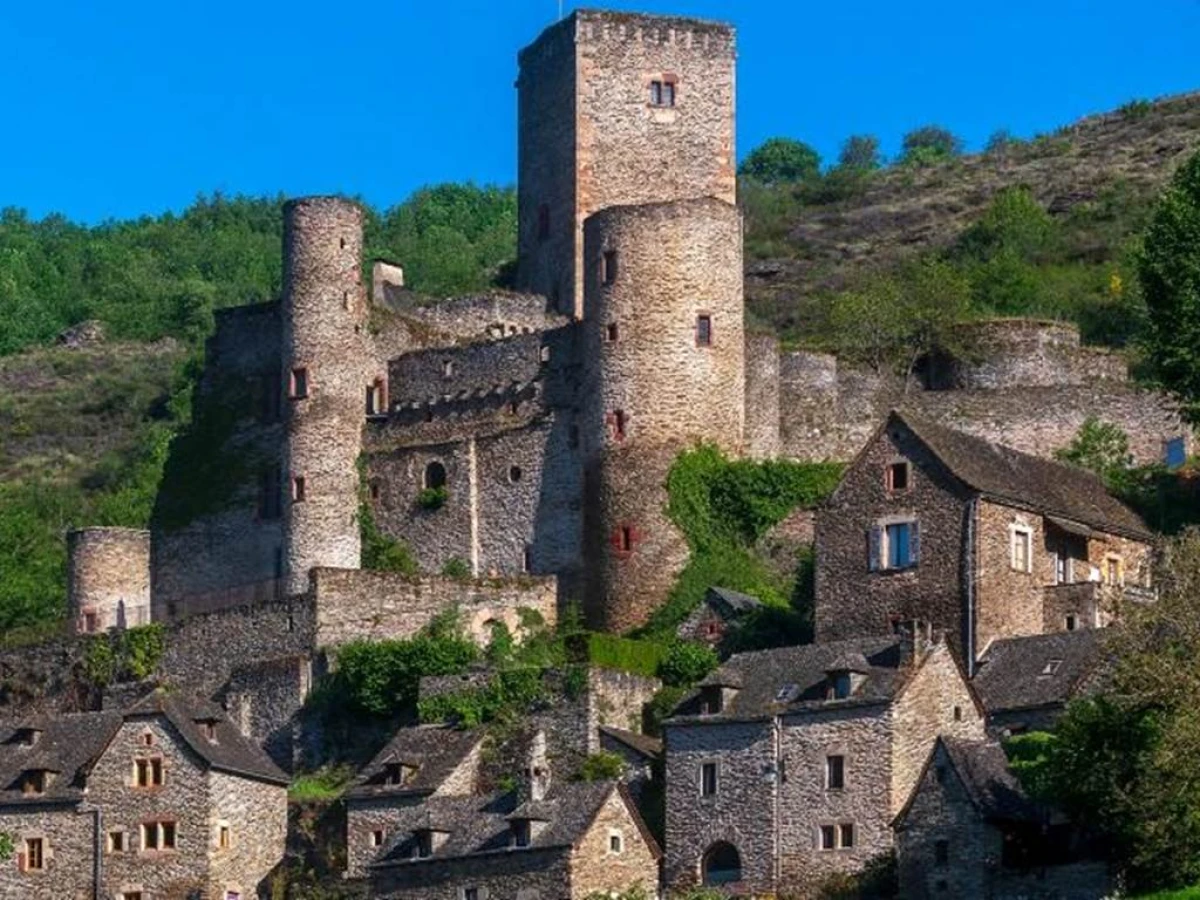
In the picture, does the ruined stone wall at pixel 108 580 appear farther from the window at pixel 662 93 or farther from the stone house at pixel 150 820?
the window at pixel 662 93

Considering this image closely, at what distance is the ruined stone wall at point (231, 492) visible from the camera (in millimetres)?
96000

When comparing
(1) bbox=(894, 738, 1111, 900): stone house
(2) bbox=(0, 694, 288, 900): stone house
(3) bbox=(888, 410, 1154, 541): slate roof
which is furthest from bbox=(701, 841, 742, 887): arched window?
(2) bbox=(0, 694, 288, 900): stone house

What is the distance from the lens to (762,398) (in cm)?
9388

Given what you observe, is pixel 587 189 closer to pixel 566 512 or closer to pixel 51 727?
pixel 566 512

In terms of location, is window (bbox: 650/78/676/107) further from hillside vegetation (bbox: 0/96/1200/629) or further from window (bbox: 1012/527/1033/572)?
window (bbox: 1012/527/1033/572)

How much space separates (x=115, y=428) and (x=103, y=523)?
27.3 m

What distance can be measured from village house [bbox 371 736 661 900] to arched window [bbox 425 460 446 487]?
15838mm

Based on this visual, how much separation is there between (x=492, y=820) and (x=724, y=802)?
485 centimetres

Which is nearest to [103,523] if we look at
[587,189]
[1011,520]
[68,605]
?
[68,605]

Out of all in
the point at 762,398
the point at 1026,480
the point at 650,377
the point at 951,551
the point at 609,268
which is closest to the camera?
the point at 951,551

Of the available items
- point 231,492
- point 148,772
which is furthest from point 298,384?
point 148,772

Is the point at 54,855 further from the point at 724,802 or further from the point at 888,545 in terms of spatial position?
the point at 888,545

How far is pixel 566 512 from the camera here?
91.9 m

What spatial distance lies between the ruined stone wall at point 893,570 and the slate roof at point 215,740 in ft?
41.6
